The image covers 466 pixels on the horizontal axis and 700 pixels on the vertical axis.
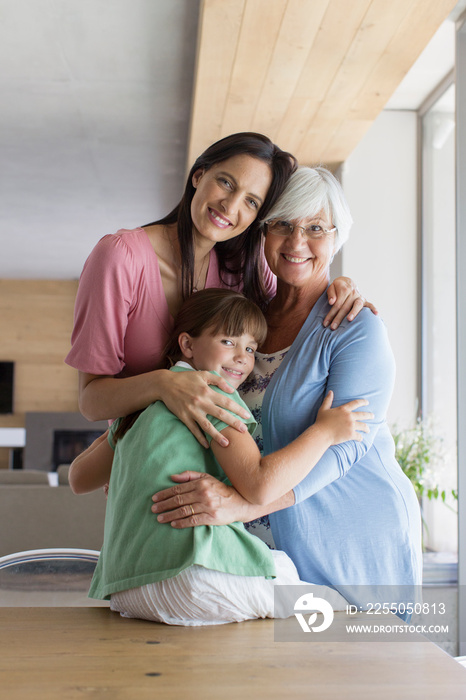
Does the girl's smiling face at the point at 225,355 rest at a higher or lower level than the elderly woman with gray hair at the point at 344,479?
higher

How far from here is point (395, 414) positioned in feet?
15.3

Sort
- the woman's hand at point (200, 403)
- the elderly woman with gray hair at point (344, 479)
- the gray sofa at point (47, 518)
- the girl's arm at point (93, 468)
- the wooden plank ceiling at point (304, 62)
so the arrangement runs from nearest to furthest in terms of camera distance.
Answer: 1. the woman's hand at point (200, 403)
2. the elderly woman with gray hair at point (344, 479)
3. the girl's arm at point (93, 468)
4. the wooden plank ceiling at point (304, 62)
5. the gray sofa at point (47, 518)

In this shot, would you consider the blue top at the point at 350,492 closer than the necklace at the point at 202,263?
Yes

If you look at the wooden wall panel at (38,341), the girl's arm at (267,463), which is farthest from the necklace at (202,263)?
the wooden wall panel at (38,341)

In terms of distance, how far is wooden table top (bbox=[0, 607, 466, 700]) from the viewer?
0.89 metres

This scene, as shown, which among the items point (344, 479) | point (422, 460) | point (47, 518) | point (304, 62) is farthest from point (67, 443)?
point (344, 479)

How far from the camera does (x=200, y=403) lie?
4.07 ft

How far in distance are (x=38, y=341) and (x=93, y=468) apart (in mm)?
9878

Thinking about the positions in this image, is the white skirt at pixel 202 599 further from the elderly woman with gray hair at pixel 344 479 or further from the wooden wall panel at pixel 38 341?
the wooden wall panel at pixel 38 341

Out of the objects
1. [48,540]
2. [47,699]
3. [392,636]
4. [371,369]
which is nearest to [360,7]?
[371,369]

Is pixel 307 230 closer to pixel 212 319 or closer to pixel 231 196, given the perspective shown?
pixel 231 196

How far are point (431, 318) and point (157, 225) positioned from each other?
3.25 meters

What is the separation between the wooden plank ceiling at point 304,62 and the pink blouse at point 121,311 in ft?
3.40

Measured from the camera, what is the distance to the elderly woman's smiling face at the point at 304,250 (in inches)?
63.8
